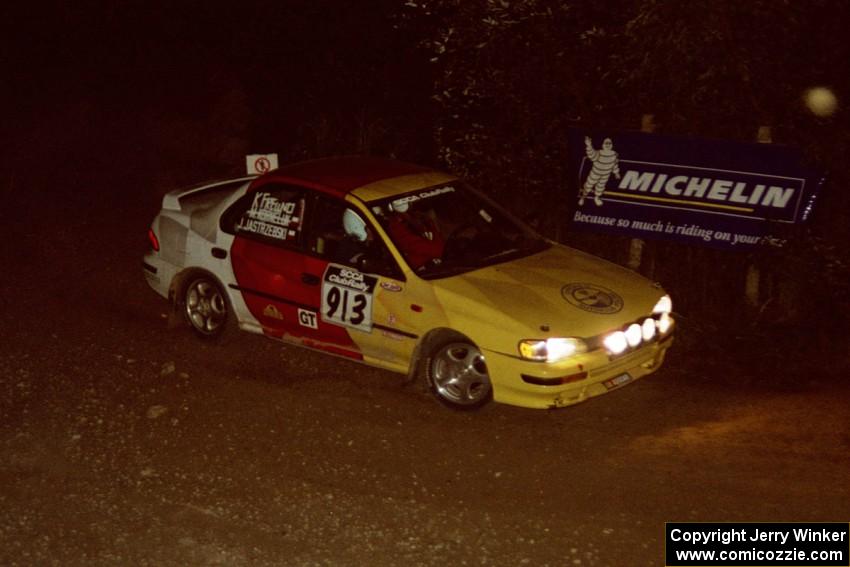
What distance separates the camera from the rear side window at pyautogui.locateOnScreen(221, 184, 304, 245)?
8.70 metres

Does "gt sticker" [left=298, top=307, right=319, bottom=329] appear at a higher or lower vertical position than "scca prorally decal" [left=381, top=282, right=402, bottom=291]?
lower

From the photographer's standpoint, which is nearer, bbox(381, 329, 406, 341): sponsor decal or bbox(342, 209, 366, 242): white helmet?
bbox(381, 329, 406, 341): sponsor decal

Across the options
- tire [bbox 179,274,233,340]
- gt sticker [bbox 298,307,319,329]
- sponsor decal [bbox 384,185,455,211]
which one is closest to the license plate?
sponsor decal [bbox 384,185,455,211]

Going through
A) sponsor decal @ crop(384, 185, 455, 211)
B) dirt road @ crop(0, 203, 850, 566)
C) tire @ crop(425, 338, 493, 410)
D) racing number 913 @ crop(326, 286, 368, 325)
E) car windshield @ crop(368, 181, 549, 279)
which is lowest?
dirt road @ crop(0, 203, 850, 566)

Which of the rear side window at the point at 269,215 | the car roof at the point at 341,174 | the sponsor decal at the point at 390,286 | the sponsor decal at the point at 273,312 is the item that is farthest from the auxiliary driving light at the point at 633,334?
the sponsor decal at the point at 273,312

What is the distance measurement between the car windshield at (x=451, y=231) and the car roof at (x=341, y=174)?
28cm

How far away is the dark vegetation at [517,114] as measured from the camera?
946cm

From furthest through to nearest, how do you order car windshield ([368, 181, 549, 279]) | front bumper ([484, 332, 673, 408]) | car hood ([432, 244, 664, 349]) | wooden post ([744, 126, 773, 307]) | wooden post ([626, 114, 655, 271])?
wooden post ([626, 114, 655, 271]) → wooden post ([744, 126, 773, 307]) → car windshield ([368, 181, 549, 279]) → car hood ([432, 244, 664, 349]) → front bumper ([484, 332, 673, 408])

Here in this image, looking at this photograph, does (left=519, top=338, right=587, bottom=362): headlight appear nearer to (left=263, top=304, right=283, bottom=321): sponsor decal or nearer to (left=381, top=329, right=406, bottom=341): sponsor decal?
(left=381, top=329, right=406, bottom=341): sponsor decal

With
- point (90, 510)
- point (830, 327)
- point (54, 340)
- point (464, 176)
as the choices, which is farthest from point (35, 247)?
point (830, 327)

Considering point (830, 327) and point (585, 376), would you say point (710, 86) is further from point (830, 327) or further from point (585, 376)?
point (585, 376)

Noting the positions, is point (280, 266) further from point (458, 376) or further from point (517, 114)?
point (517, 114)

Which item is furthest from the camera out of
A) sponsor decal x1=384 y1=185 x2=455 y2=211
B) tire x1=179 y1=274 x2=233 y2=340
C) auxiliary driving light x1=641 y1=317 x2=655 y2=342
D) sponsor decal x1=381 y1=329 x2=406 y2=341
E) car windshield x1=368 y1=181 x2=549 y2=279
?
tire x1=179 y1=274 x2=233 y2=340

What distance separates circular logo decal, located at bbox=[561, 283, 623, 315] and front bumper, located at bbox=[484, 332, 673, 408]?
351mm
